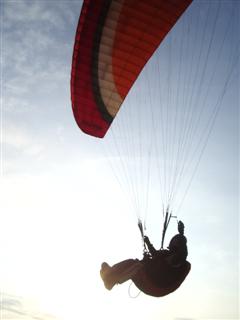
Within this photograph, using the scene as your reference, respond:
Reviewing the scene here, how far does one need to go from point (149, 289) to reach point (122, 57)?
605 centimetres

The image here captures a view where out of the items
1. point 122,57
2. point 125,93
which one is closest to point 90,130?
point 125,93

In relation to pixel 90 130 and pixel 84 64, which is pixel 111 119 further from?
pixel 84 64

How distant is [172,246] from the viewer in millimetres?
7348

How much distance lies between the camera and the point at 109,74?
32.8ft

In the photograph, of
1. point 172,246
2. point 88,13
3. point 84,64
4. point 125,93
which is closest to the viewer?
point 172,246

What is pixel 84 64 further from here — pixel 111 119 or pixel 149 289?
pixel 149 289

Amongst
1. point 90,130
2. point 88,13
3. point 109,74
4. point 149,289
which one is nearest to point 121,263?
point 149,289

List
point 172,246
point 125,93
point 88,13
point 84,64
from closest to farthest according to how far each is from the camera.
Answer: point 172,246, point 88,13, point 84,64, point 125,93

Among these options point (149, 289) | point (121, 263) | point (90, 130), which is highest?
point (90, 130)

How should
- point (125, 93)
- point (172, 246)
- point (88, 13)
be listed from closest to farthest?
point (172, 246), point (88, 13), point (125, 93)

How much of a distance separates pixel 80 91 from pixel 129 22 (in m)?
2.32

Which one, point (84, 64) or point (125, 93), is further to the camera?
point (125, 93)

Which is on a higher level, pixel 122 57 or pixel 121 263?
pixel 122 57

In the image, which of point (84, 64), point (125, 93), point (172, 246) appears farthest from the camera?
point (125, 93)
